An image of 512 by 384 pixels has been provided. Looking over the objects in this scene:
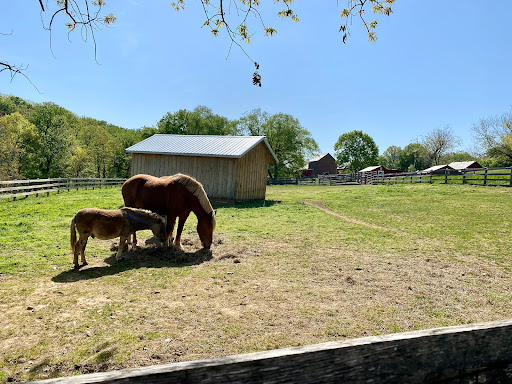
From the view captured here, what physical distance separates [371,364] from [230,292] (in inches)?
152

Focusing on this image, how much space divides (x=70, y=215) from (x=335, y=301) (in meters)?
11.3

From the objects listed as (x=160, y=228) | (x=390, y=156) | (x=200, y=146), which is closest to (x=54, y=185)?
(x=200, y=146)

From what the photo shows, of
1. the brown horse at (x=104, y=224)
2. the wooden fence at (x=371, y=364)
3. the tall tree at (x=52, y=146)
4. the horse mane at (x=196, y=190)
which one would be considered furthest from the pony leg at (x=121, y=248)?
the tall tree at (x=52, y=146)

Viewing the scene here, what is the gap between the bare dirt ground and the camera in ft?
11.2

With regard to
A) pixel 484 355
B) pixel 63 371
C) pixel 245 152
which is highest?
pixel 245 152

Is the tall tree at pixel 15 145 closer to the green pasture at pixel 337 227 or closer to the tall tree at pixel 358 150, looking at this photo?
the green pasture at pixel 337 227

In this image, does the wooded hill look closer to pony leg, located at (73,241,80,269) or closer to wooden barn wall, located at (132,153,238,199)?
wooden barn wall, located at (132,153,238,199)

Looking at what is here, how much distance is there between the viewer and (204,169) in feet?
60.4

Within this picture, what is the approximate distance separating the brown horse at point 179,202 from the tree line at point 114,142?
31.8 m

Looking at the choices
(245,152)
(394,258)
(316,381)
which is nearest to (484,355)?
(316,381)

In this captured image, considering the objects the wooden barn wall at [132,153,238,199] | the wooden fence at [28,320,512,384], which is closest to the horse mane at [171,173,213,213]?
the wooden fence at [28,320,512,384]

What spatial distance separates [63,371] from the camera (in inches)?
119

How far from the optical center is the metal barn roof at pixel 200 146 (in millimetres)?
17811

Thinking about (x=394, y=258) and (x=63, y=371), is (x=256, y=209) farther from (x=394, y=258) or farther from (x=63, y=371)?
(x=63, y=371)
